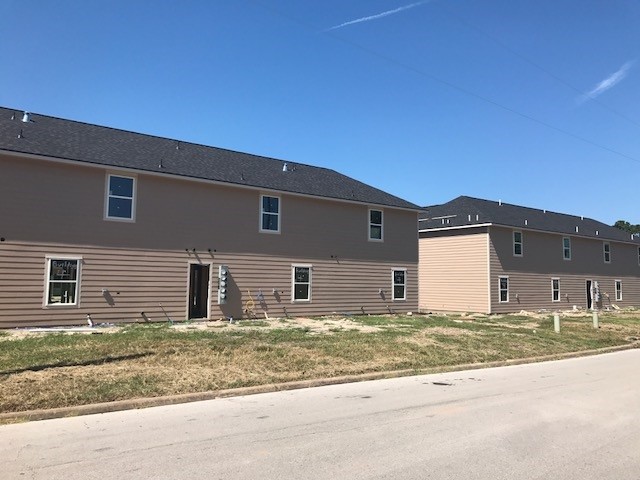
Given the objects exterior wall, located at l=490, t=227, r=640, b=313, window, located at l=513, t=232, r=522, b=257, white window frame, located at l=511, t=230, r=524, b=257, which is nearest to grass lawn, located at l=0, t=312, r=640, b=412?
exterior wall, located at l=490, t=227, r=640, b=313

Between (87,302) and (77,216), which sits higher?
(77,216)

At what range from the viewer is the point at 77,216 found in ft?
54.8

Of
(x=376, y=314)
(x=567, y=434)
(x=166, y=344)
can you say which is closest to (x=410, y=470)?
(x=567, y=434)

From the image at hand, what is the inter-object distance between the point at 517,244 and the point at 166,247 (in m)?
22.0

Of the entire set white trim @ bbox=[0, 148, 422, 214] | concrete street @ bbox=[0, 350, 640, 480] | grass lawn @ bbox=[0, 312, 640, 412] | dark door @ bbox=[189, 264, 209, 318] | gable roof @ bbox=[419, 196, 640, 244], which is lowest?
concrete street @ bbox=[0, 350, 640, 480]

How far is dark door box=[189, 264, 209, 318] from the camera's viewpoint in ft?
63.9

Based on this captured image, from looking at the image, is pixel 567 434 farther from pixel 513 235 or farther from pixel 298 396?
pixel 513 235

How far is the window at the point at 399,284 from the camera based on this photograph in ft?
82.3

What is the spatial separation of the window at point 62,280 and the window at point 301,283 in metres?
8.47

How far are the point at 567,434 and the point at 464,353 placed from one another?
6.68 metres

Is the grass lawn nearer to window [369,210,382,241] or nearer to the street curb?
the street curb

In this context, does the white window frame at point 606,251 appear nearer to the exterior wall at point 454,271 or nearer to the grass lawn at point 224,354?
the exterior wall at point 454,271

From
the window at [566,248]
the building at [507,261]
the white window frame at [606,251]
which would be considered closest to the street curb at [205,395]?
the building at [507,261]

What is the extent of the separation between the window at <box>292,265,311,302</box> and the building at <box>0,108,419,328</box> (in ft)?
0.24
